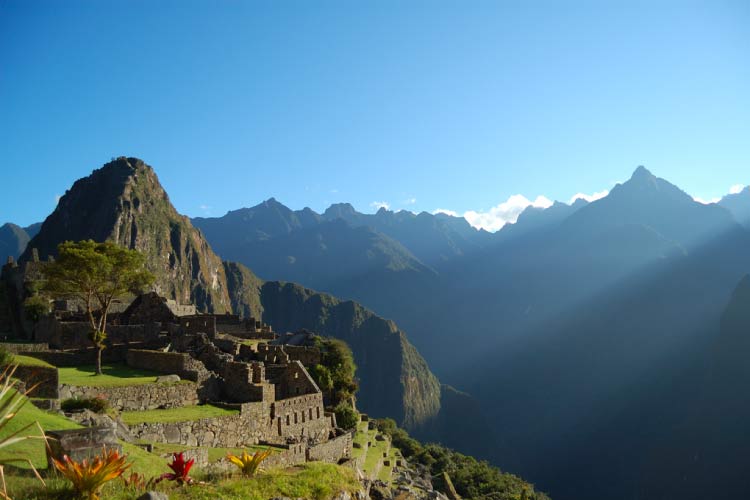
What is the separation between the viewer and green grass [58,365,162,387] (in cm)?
1938

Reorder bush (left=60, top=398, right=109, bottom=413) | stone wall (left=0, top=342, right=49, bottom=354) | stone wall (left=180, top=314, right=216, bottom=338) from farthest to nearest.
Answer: stone wall (left=180, top=314, right=216, bottom=338)
stone wall (left=0, top=342, right=49, bottom=354)
bush (left=60, top=398, right=109, bottom=413)

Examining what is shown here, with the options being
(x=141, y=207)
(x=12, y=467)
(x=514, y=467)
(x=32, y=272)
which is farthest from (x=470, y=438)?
(x=12, y=467)

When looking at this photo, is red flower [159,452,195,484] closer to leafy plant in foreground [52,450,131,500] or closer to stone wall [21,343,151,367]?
leafy plant in foreground [52,450,131,500]

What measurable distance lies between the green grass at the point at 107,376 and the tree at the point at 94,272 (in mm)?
623

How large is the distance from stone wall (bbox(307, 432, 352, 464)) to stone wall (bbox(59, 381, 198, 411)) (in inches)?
209

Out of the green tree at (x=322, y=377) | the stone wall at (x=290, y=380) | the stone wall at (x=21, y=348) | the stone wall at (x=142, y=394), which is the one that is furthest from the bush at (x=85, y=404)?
the green tree at (x=322, y=377)

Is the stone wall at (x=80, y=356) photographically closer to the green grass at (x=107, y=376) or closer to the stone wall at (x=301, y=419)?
the green grass at (x=107, y=376)

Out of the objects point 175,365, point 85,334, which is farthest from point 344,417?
point 85,334

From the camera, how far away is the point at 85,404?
16719 mm

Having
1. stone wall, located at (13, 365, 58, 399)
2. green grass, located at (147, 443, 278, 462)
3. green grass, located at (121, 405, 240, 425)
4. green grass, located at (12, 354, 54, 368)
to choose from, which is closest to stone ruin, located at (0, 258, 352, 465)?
stone wall, located at (13, 365, 58, 399)

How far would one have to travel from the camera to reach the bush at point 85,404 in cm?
1631

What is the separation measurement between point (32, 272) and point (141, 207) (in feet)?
562

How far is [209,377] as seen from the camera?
23266 millimetres

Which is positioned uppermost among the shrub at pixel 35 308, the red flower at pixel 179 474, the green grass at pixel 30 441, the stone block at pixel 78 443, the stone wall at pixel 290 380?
the shrub at pixel 35 308
